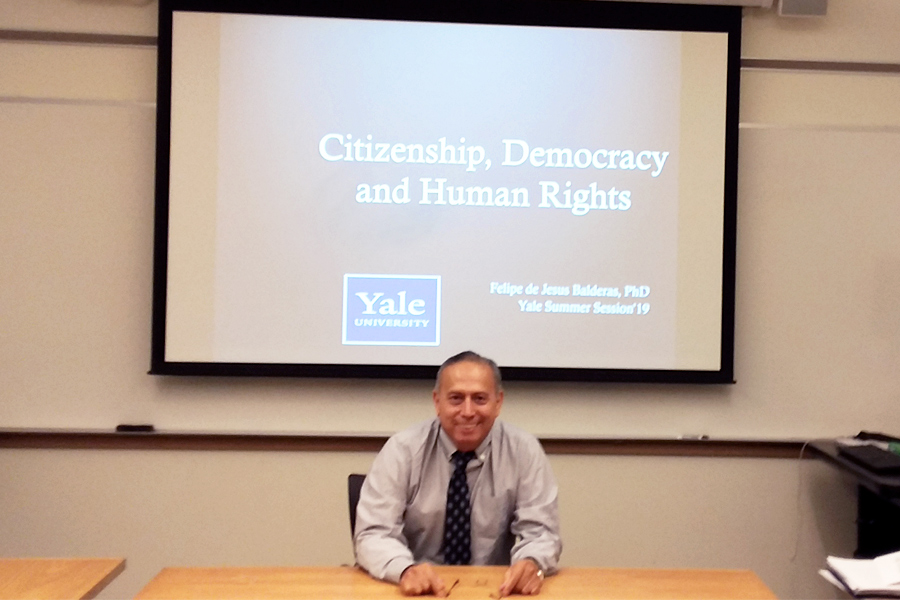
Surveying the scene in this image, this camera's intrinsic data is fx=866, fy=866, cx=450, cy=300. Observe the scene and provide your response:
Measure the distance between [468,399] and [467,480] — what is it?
0.26 m

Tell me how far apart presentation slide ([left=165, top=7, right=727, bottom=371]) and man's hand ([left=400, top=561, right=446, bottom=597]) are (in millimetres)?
1589

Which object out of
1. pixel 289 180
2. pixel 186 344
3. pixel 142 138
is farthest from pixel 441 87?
pixel 186 344

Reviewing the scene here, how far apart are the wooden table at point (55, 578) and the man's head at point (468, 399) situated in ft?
3.06

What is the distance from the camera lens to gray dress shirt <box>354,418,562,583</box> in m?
2.38

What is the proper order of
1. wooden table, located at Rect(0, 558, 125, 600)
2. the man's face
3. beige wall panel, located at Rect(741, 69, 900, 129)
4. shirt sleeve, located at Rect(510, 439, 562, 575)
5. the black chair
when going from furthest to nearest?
beige wall panel, located at Rect(741, 69, 900, 129) → the black chair → the man's face → shirt sleeve, located at Rect(510, 439, 562, 575) → wooden table, located at Rect(0, 558, 125, 600)

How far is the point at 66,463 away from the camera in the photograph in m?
3.58

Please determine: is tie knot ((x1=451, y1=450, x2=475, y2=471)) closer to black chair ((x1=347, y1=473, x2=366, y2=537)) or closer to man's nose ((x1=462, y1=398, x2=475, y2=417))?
man's nose ((x1=462, y1=398, x2=475, y2=417))

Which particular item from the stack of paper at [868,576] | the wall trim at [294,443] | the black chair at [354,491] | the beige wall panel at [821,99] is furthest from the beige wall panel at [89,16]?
the stack of paper at [868,576]

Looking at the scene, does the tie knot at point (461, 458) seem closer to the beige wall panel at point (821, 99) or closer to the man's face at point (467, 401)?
the man's face at point (467, 401)

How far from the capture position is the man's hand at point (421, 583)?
6.48 feet

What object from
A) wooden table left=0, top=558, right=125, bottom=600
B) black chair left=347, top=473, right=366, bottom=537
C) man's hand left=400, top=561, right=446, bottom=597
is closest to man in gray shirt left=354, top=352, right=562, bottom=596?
black chair left=347, top=473, right=366, bottom=537

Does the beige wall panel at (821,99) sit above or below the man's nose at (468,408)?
above

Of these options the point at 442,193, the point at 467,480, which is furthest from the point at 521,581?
the point at 442,193

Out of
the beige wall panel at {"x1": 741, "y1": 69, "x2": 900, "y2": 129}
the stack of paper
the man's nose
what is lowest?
the stack of paper
